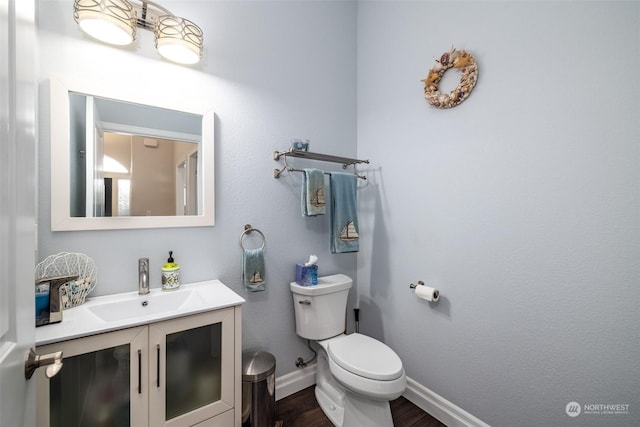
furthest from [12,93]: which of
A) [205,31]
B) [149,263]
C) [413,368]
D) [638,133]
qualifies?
[413,368]

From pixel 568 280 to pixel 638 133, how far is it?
0.60 meters

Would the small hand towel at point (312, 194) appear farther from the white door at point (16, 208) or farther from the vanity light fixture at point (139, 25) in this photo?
the white door at point (16, 208)

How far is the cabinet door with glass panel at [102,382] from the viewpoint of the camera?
2.90 ft

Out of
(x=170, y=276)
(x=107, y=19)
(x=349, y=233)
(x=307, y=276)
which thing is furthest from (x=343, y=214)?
(x=107, y=19)

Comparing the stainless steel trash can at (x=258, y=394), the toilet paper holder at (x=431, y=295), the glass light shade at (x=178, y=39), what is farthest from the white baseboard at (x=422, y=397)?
the glass light shade at (x=178, y=39)

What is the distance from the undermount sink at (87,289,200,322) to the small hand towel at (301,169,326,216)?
0.78 m

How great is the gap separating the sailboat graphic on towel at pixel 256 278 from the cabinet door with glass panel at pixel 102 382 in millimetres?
598

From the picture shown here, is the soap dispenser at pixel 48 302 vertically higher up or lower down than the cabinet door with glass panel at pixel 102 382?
higher up

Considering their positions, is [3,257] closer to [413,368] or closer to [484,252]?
[484,252]

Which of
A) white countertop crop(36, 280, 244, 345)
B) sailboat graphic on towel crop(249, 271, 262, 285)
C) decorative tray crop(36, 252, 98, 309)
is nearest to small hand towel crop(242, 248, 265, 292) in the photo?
sailboat graphic on towel crop(249, 271, 262, 285)

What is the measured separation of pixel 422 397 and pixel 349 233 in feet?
3.66

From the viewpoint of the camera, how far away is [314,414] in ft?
5.16

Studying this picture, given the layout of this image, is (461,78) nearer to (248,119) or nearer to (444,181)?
(444,181)

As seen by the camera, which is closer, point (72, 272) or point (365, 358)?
point (72, 272)
